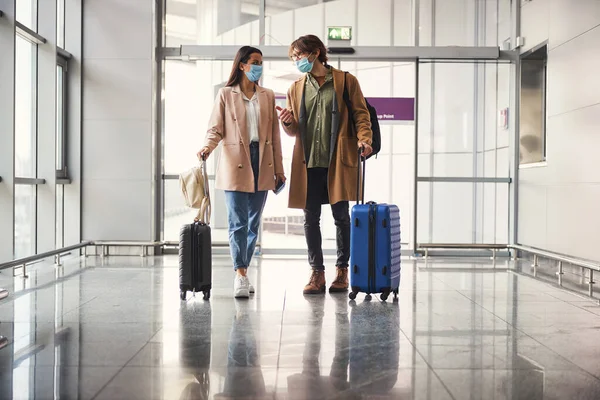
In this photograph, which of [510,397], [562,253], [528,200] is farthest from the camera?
[528,200]

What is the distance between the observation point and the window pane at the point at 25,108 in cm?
816

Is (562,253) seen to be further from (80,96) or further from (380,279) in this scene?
(80,96)

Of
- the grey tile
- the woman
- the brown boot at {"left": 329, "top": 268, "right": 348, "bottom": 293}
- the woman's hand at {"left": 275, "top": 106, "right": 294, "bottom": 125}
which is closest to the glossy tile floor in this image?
the grey tile

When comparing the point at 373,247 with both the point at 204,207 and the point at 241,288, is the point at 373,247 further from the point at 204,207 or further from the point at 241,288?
the point at 204,207

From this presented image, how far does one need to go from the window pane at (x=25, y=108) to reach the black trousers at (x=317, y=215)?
3.81 meters

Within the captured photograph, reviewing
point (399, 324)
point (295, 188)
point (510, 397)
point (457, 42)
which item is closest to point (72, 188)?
point (295, 188)

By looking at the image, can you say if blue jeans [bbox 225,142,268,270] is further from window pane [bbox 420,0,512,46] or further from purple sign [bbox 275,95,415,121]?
window pane [bbox 420,0,512,46]

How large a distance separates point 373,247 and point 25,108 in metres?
4.91

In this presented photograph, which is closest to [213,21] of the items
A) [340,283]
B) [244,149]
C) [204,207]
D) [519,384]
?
[244,149]

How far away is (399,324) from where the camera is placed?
181 inches

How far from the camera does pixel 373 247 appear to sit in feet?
17.6

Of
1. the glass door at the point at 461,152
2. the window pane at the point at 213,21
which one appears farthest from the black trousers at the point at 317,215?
the window pane at the point at 213,21

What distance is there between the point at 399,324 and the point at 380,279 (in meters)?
0.83

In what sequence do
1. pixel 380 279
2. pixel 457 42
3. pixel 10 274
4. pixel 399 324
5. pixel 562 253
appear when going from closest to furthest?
pixel 399 324
pixel 380 279
pixel 10 274
pixel 562 253
pixel 457 42
